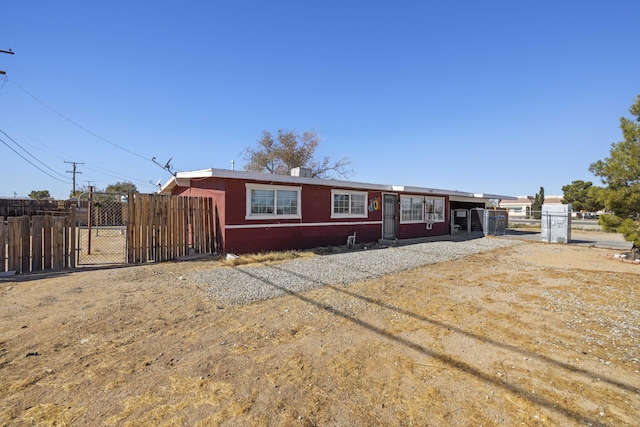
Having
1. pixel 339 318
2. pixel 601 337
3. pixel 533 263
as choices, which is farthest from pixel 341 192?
pixel 601 337

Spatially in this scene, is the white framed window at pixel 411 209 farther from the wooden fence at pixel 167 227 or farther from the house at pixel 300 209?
the wooden fence at pixel 167 227

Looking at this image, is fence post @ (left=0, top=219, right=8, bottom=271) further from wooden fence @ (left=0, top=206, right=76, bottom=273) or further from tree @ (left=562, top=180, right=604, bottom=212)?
tree @ (left=562, top=180, right=604, bottom=212)

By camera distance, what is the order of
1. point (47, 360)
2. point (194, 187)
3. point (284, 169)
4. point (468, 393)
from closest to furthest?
point (468, 393)
point (47, 360)
point (194, 187)
point (284, 169)

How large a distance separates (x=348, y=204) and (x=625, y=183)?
365 inches

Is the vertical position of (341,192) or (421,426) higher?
(341,192)

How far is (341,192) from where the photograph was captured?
1205 centimetres

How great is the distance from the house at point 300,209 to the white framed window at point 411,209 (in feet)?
0.16

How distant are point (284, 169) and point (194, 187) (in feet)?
67.0

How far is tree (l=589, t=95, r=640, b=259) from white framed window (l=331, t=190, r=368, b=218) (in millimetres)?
8168

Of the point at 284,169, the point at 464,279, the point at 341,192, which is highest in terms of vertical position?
the point at 284,169

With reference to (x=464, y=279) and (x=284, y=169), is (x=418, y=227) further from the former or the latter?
(x=284, y=169)

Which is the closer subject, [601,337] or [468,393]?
[468,393]

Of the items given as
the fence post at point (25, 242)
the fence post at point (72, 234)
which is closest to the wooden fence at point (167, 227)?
the fence post at point (72, 234)

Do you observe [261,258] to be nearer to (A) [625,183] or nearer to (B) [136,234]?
(B) [136,234]
